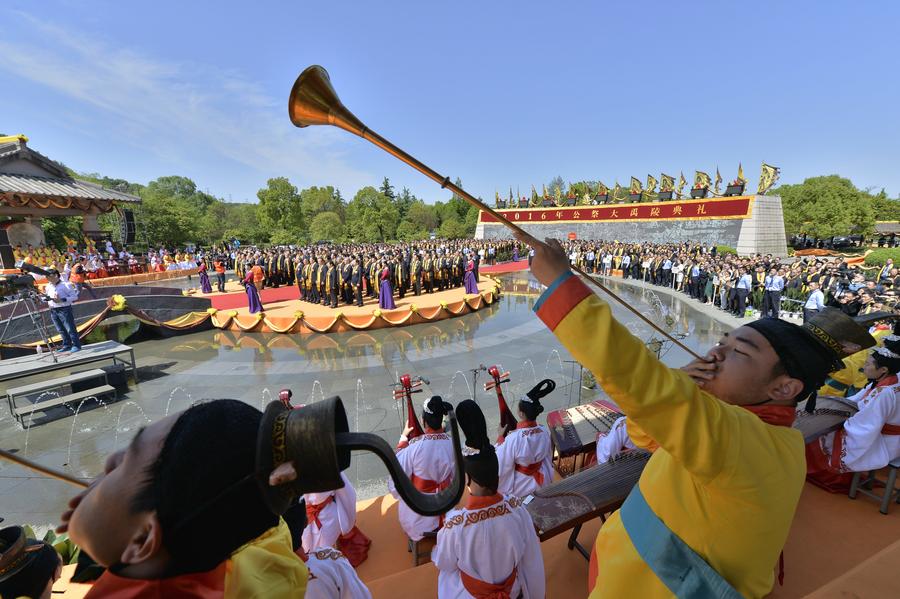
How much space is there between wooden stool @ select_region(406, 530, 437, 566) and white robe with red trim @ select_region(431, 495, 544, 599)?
1.03 meters

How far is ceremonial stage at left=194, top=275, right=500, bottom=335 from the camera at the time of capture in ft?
37.9

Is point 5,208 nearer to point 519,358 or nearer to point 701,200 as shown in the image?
point 519,358

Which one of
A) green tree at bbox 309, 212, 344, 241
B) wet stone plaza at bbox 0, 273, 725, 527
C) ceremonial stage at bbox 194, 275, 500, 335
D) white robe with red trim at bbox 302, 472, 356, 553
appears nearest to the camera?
white robe with red trim at bbox 302, 472, 356, 553

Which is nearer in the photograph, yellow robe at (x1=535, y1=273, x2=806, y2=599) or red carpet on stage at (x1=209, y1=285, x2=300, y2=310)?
yellow robe at (x1=535, y1=273, x2=806, y2=599)

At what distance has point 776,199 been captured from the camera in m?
25.5

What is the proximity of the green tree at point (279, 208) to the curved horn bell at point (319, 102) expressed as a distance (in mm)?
48940

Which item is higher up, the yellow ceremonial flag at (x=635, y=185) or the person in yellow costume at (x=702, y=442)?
the yellow ceremonial flag at (x=635, y=185)

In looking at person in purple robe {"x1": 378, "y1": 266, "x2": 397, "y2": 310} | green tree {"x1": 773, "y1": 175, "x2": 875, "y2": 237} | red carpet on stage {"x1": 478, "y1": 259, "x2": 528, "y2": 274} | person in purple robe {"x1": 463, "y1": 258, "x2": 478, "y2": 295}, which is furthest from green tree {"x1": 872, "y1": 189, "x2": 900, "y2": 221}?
person in purple robe {"x1": 378, "y1": 266, "x2": 397, "y2": 310}

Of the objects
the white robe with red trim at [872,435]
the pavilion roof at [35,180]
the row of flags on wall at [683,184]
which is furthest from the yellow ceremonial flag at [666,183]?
the pavilion roof at [35,180]

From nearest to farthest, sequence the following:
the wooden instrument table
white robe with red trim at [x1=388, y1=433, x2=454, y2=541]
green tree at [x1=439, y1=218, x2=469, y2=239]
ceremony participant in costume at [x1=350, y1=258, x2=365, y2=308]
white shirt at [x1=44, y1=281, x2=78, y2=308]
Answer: the wooden instrument table, white robe with red trim at [x1=388, y1=433, x2=454, y2=541], white shirt at [x1=44, y1=281, x2=78, y2=308], ceremony participant in costume at [x1=350, y1=258, x2=365, y2=308], green tree at [x1=439, y1=218, x2=469, y2=239]

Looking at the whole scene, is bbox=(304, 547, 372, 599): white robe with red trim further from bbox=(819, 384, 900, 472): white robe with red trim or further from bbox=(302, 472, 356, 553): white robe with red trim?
bbox=(819, 384, 900, 472): white robe with red trim

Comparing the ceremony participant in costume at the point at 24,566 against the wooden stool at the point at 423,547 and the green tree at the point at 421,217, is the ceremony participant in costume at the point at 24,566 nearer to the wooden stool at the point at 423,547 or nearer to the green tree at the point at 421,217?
the wooden stool at the point at 423,547

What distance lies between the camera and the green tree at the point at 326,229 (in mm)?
48600

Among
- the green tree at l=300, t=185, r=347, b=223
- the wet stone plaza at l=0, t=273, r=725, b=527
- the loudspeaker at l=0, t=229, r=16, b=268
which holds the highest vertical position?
the green tree at l=300, t=185, r=347, b=223
